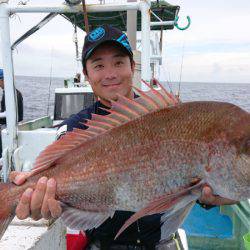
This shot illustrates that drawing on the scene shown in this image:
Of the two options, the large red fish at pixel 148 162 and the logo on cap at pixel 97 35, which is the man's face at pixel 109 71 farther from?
the large red fish at pixel 148 162

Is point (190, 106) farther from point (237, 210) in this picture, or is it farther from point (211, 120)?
point (237, 210)

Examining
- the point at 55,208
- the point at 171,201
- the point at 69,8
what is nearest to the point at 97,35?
the point at 55,208

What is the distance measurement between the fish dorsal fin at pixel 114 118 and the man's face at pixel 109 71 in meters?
0.74

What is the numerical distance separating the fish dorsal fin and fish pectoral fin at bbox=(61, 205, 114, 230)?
1.03ft

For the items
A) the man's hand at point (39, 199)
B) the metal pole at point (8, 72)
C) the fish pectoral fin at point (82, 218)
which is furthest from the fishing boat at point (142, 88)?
the fish pectoral fin at point (82, 218)

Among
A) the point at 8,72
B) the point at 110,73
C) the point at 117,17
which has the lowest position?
the point at 8,72

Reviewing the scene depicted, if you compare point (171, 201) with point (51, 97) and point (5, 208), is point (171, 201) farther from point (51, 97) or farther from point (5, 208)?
point (51, 97)

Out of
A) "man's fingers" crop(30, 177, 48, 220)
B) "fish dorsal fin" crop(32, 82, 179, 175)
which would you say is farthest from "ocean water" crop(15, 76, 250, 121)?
"man's fingers" crop(30, 177, 48, 220)

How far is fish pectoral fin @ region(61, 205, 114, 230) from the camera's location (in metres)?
2.15

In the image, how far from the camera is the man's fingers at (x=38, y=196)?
2141mm

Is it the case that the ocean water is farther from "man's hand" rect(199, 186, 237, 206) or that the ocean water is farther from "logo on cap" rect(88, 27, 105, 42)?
"man's hand" rect(199, 186, 237, 206)

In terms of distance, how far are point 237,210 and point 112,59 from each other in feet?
11.1

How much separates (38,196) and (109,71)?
1.16 metres

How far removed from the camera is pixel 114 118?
6.95 ft
